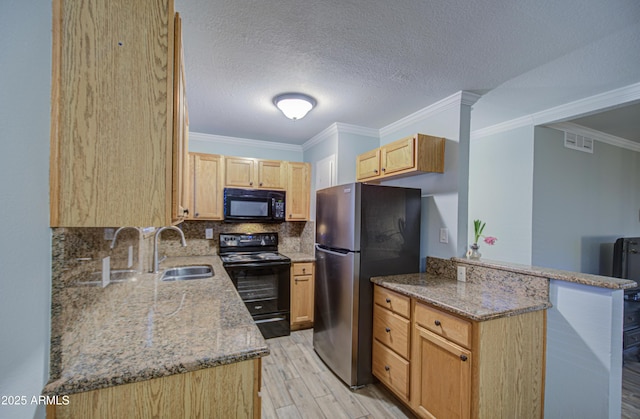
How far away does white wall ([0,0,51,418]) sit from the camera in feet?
2.07

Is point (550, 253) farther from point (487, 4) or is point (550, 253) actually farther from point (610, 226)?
point (487, 4)

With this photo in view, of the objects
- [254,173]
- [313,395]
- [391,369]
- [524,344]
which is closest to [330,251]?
[391,369]

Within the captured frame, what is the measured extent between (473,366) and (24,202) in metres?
1.98

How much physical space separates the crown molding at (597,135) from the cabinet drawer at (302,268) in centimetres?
309

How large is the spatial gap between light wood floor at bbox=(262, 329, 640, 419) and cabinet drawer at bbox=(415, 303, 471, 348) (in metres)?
0.76

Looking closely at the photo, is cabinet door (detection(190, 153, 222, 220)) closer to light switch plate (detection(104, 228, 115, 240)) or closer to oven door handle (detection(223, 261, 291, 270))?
oven door handle (detection(223, 261, 291, 270))

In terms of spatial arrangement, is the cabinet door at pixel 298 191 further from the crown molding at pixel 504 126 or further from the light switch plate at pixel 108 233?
the light switch plate at pixel 108 233

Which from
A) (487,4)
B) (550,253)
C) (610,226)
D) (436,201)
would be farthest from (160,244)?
(610,226)

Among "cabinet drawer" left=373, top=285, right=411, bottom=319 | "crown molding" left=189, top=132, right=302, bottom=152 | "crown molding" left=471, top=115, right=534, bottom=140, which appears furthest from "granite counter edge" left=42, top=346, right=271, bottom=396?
"crown molding" left=471, top=115, right=534, bottom=140

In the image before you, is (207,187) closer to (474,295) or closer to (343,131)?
(343,131)

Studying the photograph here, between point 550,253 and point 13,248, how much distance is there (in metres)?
4.06

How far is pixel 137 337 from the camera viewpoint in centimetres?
108

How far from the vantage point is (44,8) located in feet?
2.51

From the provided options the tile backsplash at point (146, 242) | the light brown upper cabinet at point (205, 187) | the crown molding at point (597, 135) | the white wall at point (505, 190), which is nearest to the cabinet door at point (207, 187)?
the light brown upper cabinet at point (205, 187)
